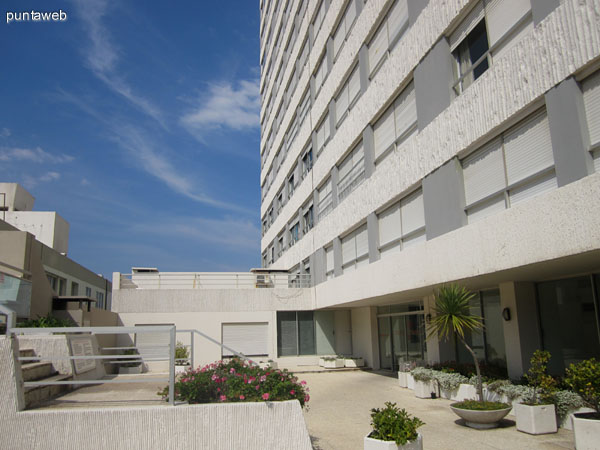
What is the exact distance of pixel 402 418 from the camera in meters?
6.85

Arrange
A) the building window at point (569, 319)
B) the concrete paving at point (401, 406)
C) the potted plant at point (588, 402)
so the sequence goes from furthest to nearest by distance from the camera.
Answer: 1. the building window at point (569, 319)
2. the concrete paving at point (401, 406)
3. the potted plant at point (588, 402)

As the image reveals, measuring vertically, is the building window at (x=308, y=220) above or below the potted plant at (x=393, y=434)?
above

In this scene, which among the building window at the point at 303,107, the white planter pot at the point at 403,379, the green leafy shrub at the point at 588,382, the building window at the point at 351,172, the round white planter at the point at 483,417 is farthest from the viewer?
the building window at the point at 303,107

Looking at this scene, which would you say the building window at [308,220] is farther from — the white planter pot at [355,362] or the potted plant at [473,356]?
the potted plant at [473,356]

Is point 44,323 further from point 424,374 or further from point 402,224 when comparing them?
point 424,374

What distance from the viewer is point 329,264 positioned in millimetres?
Result: 22469

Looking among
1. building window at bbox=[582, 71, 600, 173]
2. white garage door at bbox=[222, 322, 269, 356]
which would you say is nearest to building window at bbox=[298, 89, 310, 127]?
white garage door at bbox=[222, 322, 269, 356]

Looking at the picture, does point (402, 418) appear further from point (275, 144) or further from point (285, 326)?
point (275, 144)

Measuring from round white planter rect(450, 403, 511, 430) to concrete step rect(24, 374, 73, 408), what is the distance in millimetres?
7492

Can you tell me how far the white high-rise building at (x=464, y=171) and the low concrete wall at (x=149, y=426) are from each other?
16.8ft

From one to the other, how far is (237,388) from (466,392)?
718 cm

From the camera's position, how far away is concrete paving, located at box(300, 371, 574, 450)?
28.2 feet

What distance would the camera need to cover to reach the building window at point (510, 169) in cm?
915

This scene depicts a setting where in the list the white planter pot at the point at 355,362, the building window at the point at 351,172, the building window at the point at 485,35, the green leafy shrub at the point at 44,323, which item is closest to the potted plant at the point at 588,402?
the building window at the point at 485,35
